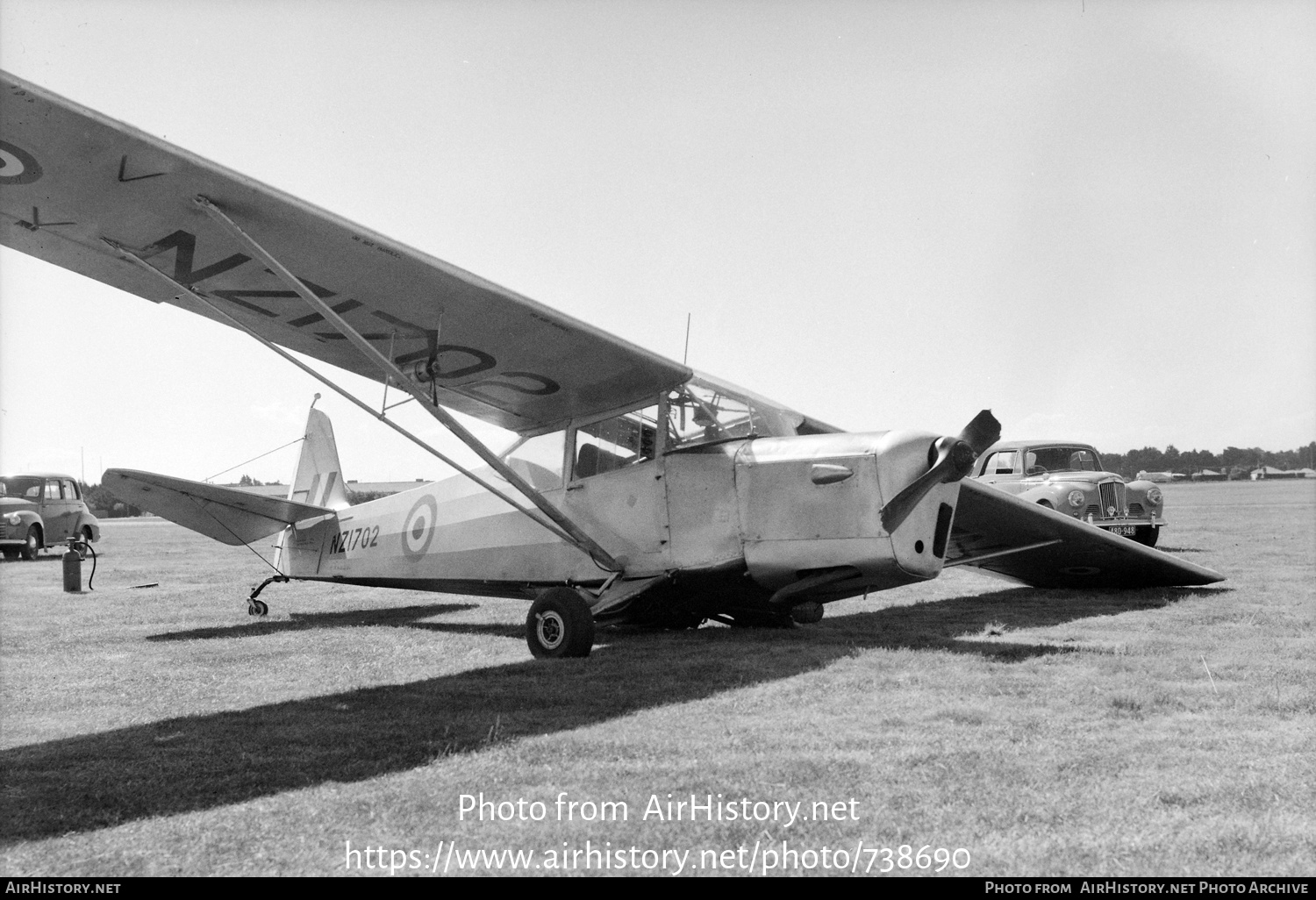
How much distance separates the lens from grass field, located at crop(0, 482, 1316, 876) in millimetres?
2998

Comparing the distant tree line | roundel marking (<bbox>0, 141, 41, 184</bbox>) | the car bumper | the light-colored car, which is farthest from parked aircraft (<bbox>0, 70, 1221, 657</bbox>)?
the distant tree line

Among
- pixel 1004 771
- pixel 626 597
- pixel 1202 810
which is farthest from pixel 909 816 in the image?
pixel 626 597

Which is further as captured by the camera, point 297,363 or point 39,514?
point 39,514

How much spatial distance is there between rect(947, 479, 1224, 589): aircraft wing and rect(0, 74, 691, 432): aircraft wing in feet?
13.4

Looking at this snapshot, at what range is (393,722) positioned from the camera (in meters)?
4.88

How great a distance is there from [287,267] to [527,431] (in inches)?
126

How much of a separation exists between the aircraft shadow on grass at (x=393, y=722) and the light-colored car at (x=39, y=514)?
18.2 metres

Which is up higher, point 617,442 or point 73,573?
point 617,442

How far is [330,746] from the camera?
4.36m

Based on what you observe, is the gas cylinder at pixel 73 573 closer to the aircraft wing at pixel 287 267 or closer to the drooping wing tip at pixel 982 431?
the aircraft wing at pixel 287 267

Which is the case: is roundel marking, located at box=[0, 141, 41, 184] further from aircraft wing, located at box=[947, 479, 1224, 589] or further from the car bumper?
the car bumper

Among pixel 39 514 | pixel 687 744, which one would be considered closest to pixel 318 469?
pixel 687 744

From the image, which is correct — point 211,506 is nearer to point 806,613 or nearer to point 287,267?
point 287,267

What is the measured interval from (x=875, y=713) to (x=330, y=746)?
2.72 meters
